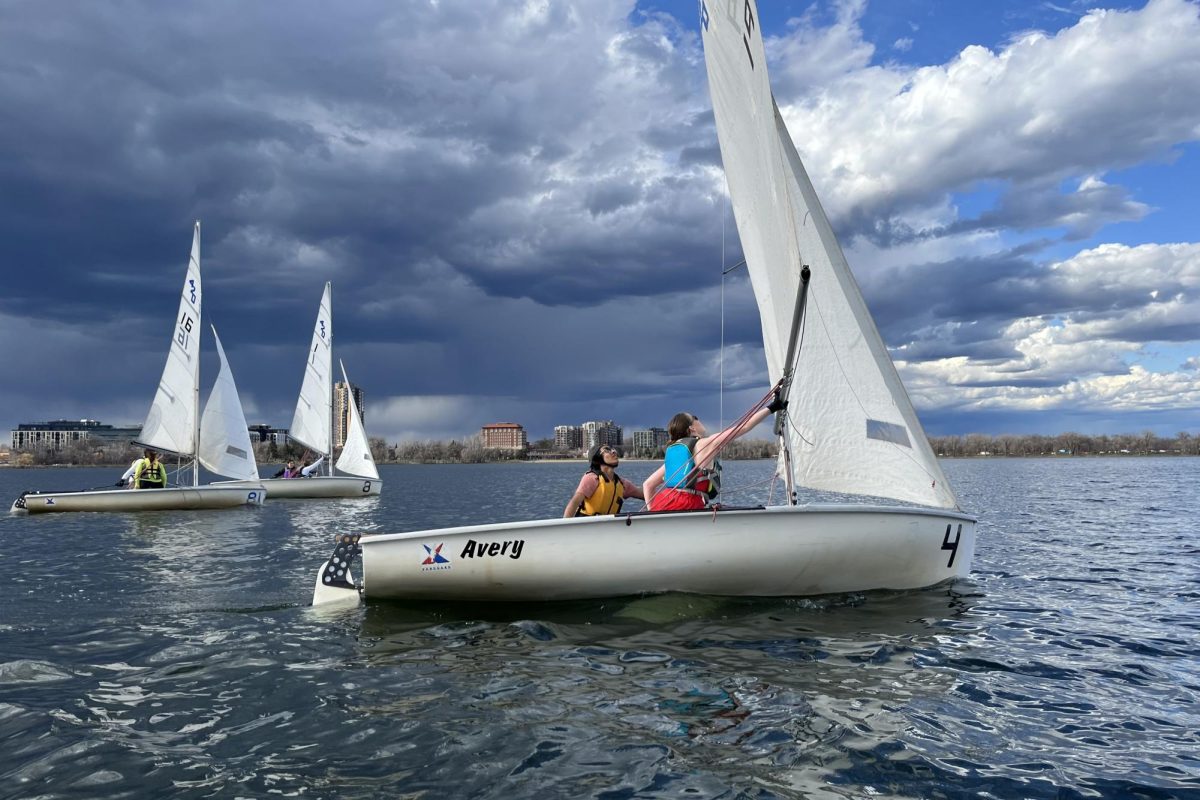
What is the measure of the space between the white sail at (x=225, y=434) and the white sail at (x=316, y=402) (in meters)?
5.25

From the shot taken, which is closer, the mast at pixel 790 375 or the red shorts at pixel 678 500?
the mast at pixel 790 375

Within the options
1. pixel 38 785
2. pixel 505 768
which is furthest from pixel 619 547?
pixel 38 785

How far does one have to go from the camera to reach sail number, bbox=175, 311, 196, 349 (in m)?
30.0

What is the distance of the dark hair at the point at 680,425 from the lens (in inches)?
354

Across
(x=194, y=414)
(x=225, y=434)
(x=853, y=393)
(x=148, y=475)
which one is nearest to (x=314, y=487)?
(x=225, y=434)

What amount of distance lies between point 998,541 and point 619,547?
39.2ft

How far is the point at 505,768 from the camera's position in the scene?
14.7 feet

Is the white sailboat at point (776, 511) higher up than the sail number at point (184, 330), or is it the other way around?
the sail number at point (184, 330)

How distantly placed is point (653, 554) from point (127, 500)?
22.1 metres

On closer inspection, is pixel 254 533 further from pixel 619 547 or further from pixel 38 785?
pixel 38 785

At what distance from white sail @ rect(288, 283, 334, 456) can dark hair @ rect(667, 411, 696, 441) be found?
2993 centimetres

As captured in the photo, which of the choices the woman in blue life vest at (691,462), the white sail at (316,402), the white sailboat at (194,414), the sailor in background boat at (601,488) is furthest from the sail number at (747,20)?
the white sail at (316,402)

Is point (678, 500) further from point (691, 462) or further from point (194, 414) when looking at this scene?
point (194, 414)

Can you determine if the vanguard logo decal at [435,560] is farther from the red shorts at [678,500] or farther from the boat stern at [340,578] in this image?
the red shorts at [678,500]
